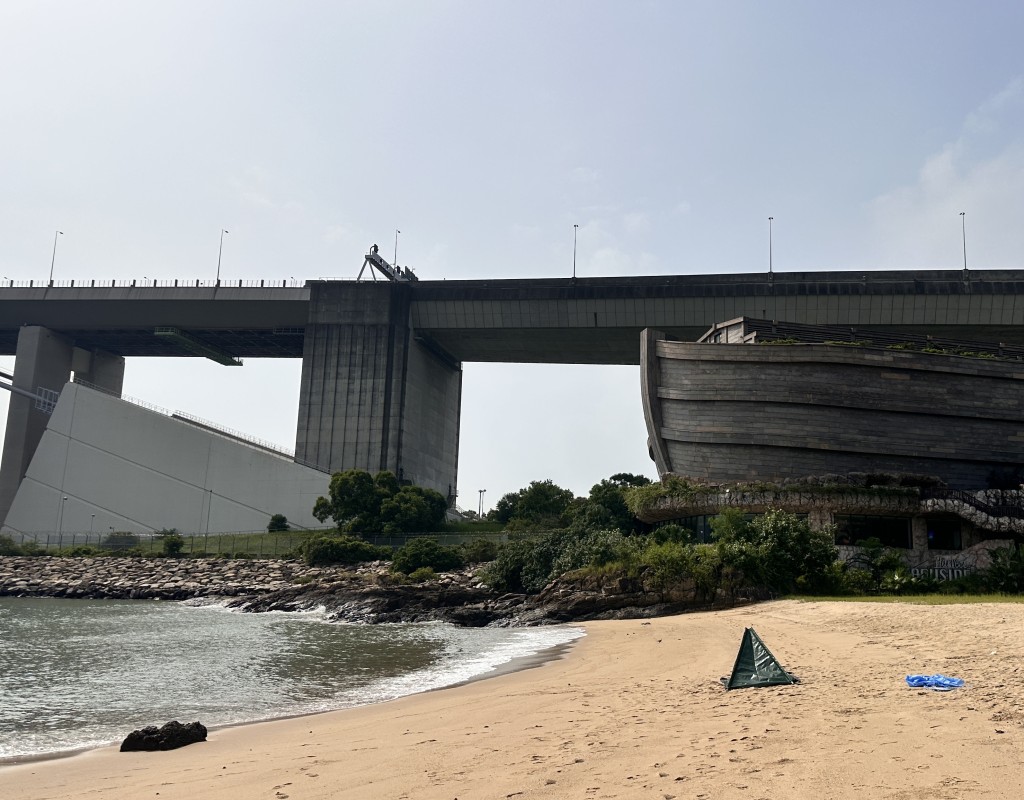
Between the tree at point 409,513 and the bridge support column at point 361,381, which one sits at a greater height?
the bridge support column at point 361,381

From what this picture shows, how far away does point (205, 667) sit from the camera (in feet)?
65.7

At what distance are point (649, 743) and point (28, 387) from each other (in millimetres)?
85627

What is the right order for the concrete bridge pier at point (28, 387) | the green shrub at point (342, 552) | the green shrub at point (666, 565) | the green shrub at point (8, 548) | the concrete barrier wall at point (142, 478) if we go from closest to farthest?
the green shrub at point (666, 565), the green shrub at point (342, 552), the green shrub at point (8, 548), the concrete barrier wall at point (142, 478), the concrete bridge pier at point (28, 387)

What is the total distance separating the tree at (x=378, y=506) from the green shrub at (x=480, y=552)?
30.0ft

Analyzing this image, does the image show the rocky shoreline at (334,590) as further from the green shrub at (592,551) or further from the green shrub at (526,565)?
the green shrub at (592,551)

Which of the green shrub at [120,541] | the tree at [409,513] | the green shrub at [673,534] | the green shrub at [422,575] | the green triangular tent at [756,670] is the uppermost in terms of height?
the tree at [409,513]

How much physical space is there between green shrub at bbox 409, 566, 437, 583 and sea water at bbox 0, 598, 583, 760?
11.0 meters

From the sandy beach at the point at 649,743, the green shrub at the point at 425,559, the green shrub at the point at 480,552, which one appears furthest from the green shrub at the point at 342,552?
the sandy beach at the point at 649,743

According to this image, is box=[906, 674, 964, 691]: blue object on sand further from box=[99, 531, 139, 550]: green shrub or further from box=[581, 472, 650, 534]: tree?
box=[99, 531, 139, 550]: green shrub

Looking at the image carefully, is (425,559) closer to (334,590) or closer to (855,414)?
(334,590)

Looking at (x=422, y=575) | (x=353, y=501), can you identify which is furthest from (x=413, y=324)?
(x=422, y=575)

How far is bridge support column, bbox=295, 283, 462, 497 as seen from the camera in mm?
74250

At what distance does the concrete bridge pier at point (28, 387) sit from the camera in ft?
266

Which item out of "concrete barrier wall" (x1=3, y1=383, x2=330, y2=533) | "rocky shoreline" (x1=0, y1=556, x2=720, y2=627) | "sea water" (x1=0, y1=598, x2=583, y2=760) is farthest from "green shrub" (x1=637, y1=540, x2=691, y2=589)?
"concrete barrier wall" (x1=3, y1=383, x2=330, y2=533)
